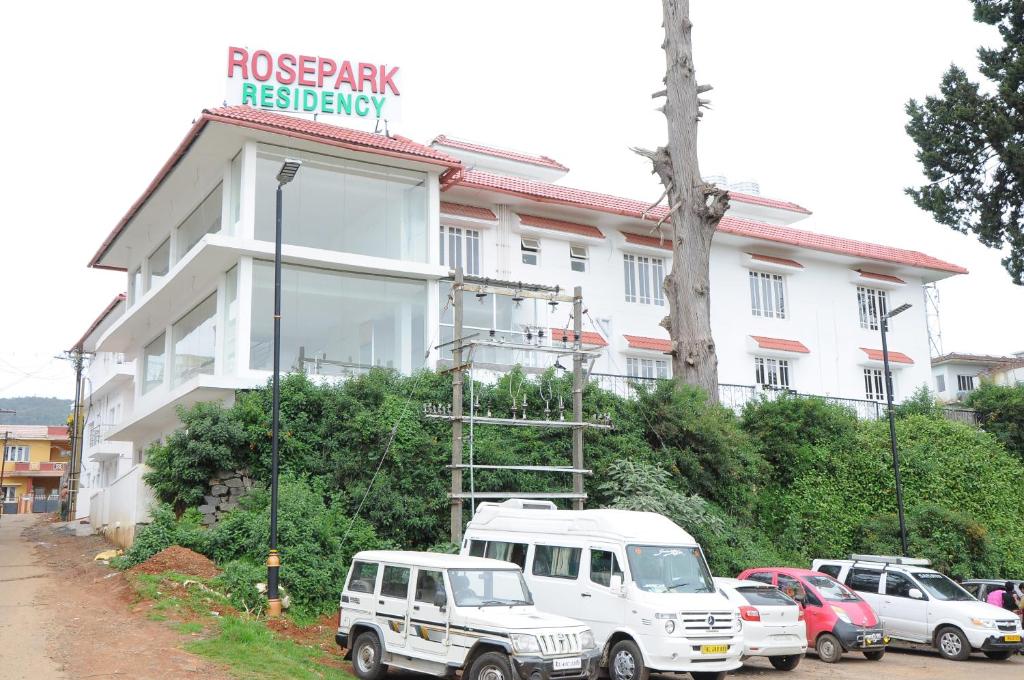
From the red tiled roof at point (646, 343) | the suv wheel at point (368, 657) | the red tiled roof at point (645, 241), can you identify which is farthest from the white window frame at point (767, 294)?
the suv wheel at point (368, 657)

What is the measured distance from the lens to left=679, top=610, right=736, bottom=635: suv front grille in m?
12.4

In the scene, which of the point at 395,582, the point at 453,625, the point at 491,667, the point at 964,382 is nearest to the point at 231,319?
the point at 395,582

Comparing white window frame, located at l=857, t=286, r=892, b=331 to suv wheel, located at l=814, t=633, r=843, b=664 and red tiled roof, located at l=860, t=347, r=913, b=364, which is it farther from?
suv wheel, located at l=814, t=633, r=843, b=664

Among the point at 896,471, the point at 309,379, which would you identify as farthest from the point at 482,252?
the point at 896,471

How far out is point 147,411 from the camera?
2673 centimetres

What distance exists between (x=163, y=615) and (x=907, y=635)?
45.4 feet

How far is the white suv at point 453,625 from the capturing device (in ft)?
36.8

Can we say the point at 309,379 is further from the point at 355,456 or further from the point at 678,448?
the point at 678,448

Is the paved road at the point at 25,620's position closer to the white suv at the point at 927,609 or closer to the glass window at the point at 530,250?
the white suv at the point at 927,609

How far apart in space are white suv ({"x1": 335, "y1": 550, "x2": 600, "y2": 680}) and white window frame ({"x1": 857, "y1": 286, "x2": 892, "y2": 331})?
89.2 ft

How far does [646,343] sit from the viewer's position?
30.5m

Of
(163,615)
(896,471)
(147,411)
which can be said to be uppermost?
(147,411)

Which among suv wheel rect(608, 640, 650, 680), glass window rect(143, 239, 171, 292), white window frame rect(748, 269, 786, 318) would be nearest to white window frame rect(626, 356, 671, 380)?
white window frame rect(748, 269, 786, 318)

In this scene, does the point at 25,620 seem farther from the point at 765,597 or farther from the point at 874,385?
the point at 874,385
